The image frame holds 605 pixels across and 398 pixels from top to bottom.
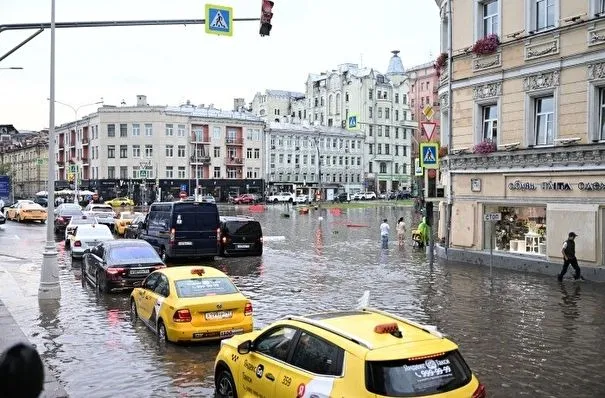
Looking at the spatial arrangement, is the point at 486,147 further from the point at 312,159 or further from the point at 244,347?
the point at 312,159

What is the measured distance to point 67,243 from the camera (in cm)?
2958

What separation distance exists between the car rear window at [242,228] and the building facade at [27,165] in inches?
3755

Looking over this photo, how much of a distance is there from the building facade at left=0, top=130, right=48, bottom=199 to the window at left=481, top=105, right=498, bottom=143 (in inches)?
4025

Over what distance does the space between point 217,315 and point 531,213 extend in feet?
47.4

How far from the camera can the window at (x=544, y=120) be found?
2108 cm

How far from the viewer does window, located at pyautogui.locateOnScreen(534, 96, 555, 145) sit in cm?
2108

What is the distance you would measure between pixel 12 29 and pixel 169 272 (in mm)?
7381

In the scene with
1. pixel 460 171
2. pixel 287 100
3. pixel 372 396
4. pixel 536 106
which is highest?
pixel 287 100

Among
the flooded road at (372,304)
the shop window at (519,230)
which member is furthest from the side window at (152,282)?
the shop window at (519,230)

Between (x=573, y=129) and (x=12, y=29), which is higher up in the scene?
(x=12, y=29)

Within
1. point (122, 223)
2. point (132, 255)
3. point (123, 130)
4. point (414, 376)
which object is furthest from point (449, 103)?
point (123, 130)

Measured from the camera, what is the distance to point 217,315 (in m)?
11.5

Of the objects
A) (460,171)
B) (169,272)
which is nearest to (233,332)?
(169,272)

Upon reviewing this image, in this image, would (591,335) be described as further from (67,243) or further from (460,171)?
(67,243)
